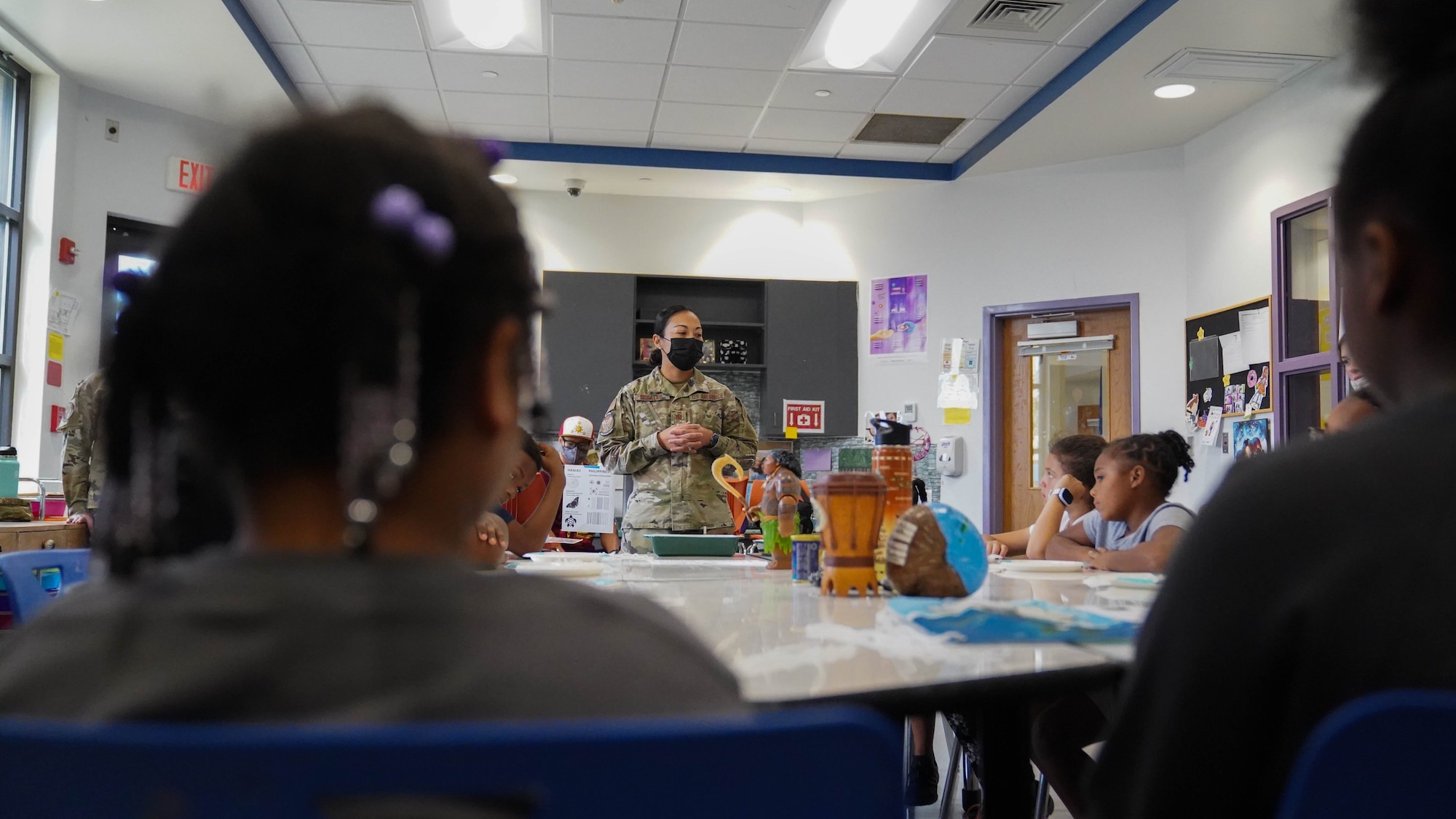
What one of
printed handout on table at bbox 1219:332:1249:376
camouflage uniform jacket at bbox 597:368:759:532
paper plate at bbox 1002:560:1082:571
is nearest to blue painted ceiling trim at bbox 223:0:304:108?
camouflage uniform jacket at bbox 597:368:759:532

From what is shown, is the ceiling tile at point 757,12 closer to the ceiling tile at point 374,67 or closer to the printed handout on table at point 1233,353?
the ceiling tile at point 374,67

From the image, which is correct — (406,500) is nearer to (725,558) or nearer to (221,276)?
(221,276)

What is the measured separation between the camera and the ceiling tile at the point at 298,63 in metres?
4.75

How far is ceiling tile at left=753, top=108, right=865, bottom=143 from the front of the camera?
5.42 meters

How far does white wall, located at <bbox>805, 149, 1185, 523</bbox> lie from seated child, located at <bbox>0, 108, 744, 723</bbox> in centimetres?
547

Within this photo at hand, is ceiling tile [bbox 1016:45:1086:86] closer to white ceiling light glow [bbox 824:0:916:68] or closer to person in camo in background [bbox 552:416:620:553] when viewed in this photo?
white ceiling light glow [bbox 824:0:916:68]

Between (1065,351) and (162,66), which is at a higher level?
(162,66)

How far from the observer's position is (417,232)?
542mm

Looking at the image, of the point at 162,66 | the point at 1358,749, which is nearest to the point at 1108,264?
the point at 162,66

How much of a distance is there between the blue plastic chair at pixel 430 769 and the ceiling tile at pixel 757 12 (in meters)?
4.18

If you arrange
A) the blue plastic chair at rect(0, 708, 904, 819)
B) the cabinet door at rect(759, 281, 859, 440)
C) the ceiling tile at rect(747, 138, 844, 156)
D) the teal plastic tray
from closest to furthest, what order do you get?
1. the blue plastic chair at rect(0, 708, 904, 819)
2. the teal plastic tray
3. the ceiling tile at rect(747, 138, 844, 156)
4. the cabinet door at rect(759, 281, 859, 440)

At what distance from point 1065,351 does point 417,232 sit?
5.82 m

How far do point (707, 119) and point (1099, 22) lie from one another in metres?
2.11

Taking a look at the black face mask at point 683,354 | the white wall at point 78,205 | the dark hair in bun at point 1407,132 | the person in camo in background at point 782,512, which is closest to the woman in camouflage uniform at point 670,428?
the black face mask at point 683,354
